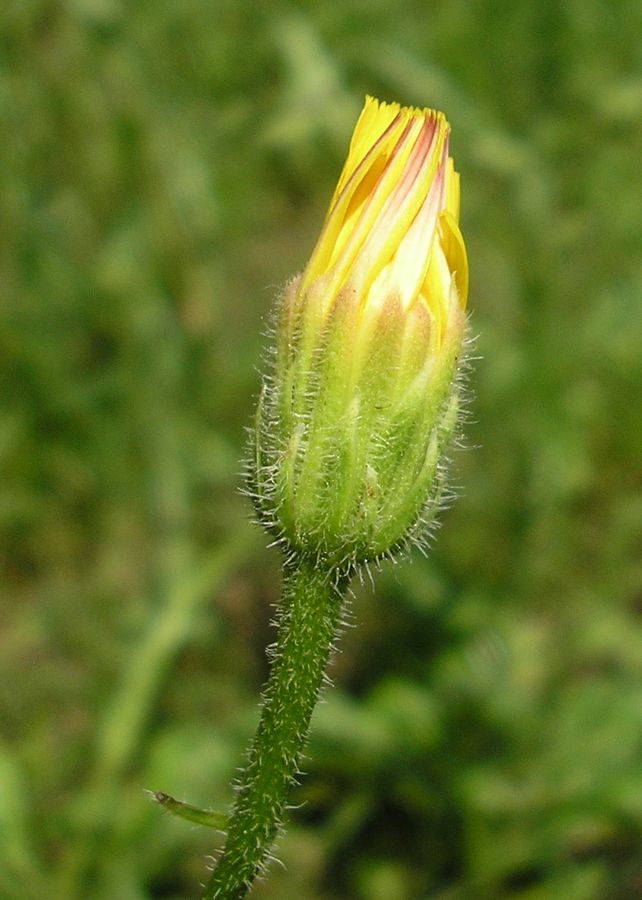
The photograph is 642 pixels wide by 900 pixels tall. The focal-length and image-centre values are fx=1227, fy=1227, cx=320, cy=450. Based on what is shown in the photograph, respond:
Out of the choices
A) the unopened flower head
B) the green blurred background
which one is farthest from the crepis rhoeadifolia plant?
the green blurred background

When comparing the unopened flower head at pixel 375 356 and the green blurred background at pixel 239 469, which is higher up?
the green blurred background at pixel 239 469

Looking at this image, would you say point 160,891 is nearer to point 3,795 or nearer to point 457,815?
point 3,795

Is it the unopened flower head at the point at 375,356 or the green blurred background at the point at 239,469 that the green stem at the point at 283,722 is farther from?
the green blurred background at the point at 239,469

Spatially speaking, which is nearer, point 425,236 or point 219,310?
point 425,236

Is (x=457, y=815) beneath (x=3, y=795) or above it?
above

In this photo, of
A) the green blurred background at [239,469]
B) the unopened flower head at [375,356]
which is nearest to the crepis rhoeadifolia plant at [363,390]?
the unopened flower head at [375,356]

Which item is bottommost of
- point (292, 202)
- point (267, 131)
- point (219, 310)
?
point (219, 310)

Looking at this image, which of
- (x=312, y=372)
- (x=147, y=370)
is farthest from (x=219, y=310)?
(x=312, y=372)
